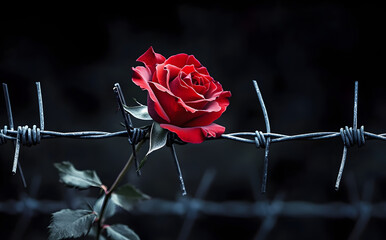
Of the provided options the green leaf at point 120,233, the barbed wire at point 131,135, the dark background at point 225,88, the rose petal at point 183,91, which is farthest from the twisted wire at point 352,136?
the dark background at point 225,88

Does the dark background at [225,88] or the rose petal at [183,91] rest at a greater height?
the rose petal at [183,91]

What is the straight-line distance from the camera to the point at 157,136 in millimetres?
564

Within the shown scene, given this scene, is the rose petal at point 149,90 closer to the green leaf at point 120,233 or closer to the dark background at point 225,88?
the green leaf at point 120,233

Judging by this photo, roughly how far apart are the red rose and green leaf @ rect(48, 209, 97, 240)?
0.66 feet

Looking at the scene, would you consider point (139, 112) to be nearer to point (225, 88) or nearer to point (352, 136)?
point (352, 136)

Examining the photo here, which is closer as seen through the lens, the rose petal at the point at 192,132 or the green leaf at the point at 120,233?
the rose petal at the point at 192,132

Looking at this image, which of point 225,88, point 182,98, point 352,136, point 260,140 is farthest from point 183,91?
point 225,88

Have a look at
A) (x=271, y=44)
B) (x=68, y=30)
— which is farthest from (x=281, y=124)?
(x=68, y=30)

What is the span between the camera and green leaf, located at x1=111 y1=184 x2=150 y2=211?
27.4 inches

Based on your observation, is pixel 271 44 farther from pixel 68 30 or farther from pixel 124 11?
pixel 68 30

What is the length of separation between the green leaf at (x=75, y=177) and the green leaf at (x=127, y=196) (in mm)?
35

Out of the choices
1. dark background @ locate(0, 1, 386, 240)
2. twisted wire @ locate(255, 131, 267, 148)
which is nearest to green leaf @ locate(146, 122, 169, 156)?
twisted wire @ locate(255, 131, 267, 148)

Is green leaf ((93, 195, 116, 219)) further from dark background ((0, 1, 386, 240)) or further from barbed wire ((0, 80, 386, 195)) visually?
dark background ((0, 1, 386, 240))

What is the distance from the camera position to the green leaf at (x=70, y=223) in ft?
2.02
